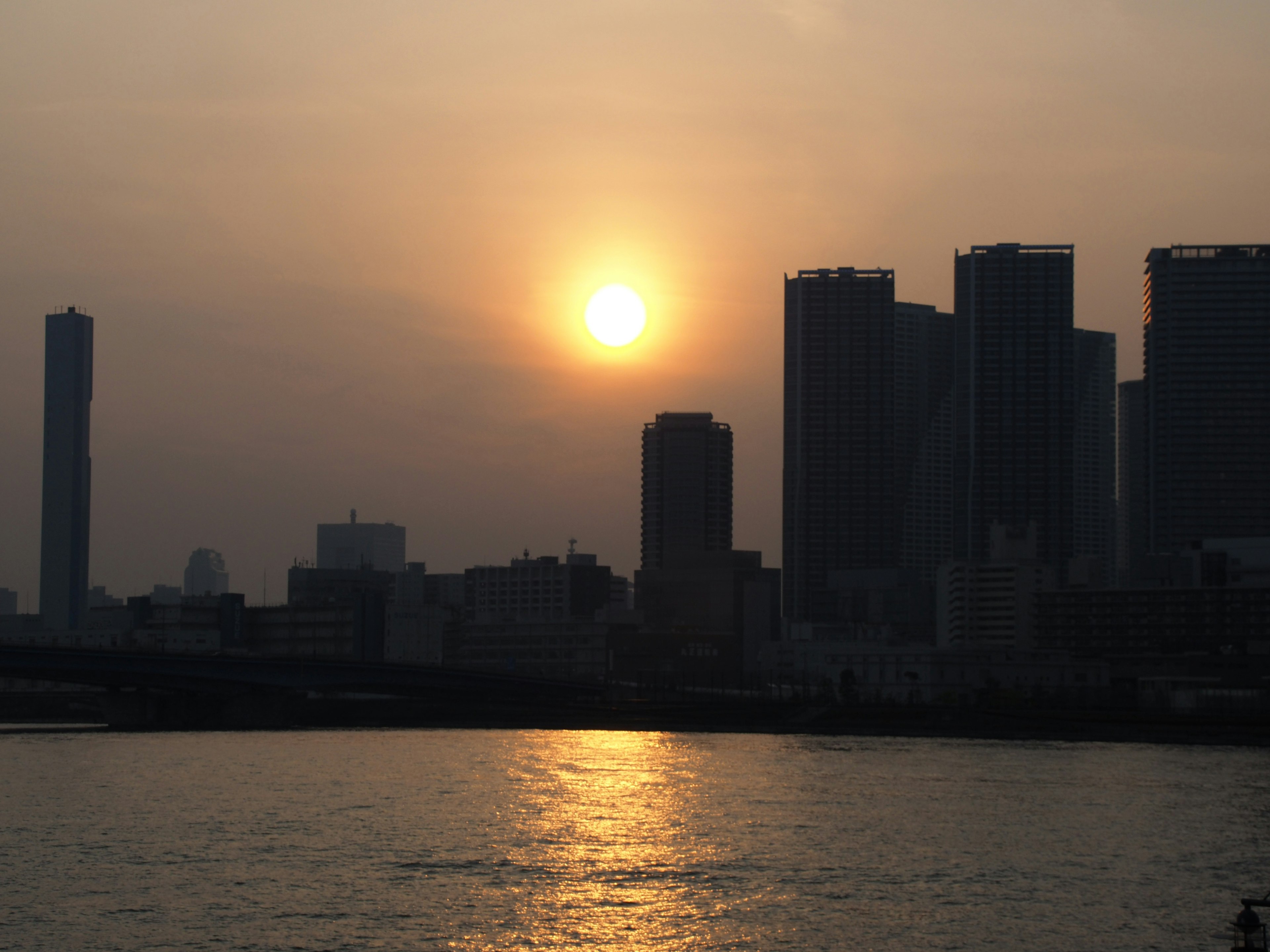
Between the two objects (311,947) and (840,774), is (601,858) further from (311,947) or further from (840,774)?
(840,774)

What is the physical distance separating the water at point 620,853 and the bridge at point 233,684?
3161 centimetres

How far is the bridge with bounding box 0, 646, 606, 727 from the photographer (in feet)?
465

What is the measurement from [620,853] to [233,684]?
318 ft

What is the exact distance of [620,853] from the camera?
6319cm

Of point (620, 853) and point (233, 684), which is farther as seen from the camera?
point (233, 684)

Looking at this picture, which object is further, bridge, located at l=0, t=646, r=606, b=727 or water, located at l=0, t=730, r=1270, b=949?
bridge, located at l=0, t=646, r=606, b=727

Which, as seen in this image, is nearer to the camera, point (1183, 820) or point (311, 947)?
point (311, 947)

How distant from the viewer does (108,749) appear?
393 ft

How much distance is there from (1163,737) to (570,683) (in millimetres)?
74587

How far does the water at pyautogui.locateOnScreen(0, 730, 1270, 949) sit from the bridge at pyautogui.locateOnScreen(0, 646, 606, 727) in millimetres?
31612

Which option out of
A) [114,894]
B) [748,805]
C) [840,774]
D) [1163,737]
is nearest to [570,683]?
[1163,737]

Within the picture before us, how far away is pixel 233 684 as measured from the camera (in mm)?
151875

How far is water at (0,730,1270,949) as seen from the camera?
47875 millimetres

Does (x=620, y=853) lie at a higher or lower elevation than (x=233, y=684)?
lower
